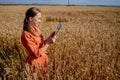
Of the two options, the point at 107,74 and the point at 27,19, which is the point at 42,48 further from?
the point at 107,74

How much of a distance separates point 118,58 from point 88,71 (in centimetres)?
94

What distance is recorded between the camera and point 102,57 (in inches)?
153

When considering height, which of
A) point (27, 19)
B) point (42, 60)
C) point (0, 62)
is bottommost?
point (0, 62)

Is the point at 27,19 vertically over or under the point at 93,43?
over

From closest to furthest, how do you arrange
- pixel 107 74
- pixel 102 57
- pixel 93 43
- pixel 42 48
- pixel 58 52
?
pixel 107 74, pixel 42 48, pixel 102 57, pixel 58 52, pixel 93 43

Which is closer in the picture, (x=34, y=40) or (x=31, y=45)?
(x=31, y=45)

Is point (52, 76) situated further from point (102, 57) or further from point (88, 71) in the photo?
point (102, 57)

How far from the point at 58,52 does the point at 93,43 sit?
99 cm

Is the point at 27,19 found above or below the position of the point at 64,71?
above

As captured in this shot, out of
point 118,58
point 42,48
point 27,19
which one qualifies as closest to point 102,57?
point 118,58

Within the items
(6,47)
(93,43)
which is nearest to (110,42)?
(93,43)

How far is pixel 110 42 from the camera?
17.4 feet

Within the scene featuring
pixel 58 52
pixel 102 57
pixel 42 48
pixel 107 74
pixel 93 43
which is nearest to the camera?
pixel 107 74

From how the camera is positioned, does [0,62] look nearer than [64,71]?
No
